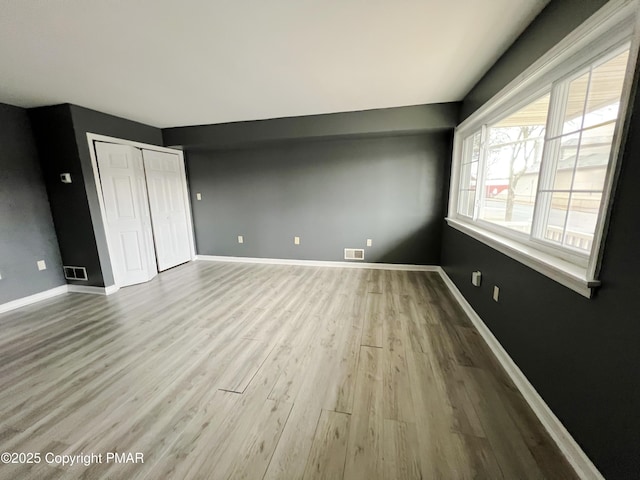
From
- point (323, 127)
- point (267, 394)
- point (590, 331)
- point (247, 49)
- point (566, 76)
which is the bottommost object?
point (267, 394)

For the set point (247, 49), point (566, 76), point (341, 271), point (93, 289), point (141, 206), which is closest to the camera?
point (566, 76)

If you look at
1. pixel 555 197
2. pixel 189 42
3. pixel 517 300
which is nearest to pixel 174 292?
pixel 189 42

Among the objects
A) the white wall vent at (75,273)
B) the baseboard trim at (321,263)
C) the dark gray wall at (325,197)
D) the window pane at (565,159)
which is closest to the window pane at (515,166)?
the window pane at (565,159)

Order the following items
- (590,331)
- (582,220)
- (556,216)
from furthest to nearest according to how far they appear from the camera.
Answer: (556,216), (582,220), (590,331)

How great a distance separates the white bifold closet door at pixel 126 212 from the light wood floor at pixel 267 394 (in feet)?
2.89

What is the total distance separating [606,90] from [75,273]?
547 cm

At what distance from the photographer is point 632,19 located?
40.3 inches

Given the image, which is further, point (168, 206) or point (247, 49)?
point (168, 206)

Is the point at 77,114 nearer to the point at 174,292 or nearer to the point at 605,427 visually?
the point at 174,292

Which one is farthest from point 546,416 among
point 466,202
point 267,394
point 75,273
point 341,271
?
point 75,273

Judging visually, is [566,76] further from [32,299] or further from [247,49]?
[32,299]

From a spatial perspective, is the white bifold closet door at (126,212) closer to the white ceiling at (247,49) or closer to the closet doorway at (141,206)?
the closet doorway at (141,206)

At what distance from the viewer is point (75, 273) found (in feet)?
11.2

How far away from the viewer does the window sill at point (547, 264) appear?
3.74 feet
